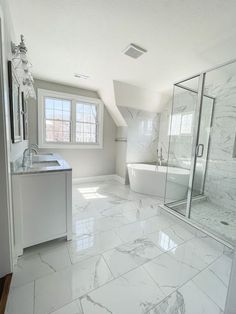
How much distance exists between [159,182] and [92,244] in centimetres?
204

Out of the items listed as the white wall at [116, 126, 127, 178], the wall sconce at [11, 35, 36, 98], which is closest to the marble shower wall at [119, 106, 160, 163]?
the white wall at [116, 126, 127, 178]

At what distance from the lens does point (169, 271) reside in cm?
146

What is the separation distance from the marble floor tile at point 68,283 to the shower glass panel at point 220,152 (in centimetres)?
174

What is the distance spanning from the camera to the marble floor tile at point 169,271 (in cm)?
133

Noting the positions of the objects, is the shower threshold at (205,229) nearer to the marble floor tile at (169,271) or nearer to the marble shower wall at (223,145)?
the marble floor tile at (169,271)

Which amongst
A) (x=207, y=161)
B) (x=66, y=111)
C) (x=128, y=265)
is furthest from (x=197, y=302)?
(x=66, y=111)

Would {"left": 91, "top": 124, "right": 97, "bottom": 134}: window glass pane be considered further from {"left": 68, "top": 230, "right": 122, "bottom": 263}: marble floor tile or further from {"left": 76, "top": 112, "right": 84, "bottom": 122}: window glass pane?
{"left": 68, "top": 230, "right": 122, "bottom": 263}: marble floor tile

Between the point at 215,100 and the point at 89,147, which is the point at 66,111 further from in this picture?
the point at 215,100

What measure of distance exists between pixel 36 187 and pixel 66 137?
2512 millimetres

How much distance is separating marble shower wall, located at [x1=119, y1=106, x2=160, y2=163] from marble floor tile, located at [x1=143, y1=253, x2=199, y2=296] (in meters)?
2.75

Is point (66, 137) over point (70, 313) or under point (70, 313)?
over

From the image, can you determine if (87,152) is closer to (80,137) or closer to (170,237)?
(80,137)

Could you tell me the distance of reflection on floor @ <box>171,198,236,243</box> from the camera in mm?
2029

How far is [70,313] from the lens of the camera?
3.53 feet
